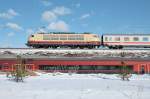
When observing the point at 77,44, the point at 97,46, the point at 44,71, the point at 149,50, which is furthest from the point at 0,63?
the point at 149,50

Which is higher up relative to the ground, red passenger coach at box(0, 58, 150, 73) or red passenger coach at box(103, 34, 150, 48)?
red passenger coach at box(103, 34, 150, 48)

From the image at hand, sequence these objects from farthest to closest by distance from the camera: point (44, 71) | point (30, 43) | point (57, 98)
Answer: point (30, 43) < point (44, 71) < point (57, 98)

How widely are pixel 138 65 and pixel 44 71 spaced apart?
47.4ft

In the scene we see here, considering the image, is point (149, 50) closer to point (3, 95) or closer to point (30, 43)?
point (30, 43)

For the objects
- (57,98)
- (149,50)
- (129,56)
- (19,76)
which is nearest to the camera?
(57,98)

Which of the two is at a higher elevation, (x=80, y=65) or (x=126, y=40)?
(x=126, y=40)

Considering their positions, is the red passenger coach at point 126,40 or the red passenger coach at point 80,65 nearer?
the red passenger coach at point 80,65

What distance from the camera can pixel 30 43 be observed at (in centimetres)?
6153

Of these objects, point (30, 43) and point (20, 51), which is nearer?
point (20, 51)

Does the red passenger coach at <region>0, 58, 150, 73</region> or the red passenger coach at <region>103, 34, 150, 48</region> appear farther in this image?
the red passenger coach at <region>103, 34, 150, 48</region>

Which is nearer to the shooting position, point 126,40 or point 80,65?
point 80,65

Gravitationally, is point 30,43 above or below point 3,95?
above

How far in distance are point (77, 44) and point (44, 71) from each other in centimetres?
1502

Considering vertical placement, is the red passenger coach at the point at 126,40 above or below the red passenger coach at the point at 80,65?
above
